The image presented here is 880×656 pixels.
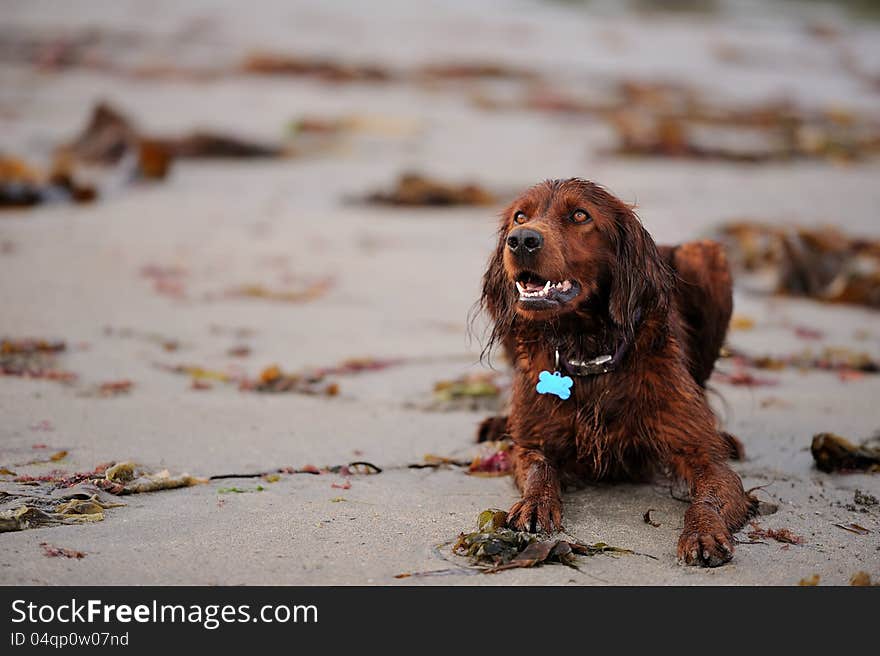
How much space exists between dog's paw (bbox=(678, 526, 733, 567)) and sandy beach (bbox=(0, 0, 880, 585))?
0.17 ft

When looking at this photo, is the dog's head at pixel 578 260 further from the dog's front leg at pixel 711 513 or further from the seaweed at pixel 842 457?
the seaweed at pixel 842 457

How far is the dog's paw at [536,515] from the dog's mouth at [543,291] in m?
0.67

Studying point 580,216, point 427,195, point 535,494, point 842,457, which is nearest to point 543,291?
point 580,216

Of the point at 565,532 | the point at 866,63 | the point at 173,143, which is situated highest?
the point at 866,63

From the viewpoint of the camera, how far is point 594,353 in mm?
3990

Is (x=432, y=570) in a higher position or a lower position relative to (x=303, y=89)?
lower

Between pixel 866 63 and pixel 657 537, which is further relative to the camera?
pixel 866 63

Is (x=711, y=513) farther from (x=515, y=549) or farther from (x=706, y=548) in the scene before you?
(x=515, y=549)

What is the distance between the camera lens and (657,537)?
3572 mm

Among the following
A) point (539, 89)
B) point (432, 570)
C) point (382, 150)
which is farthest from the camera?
point (539, 89)

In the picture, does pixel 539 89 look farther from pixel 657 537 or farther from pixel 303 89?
pixel 657 537

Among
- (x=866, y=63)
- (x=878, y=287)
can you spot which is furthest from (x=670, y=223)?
(x=866, y=63)

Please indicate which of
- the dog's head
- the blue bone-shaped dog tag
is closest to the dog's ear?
the dog's head
